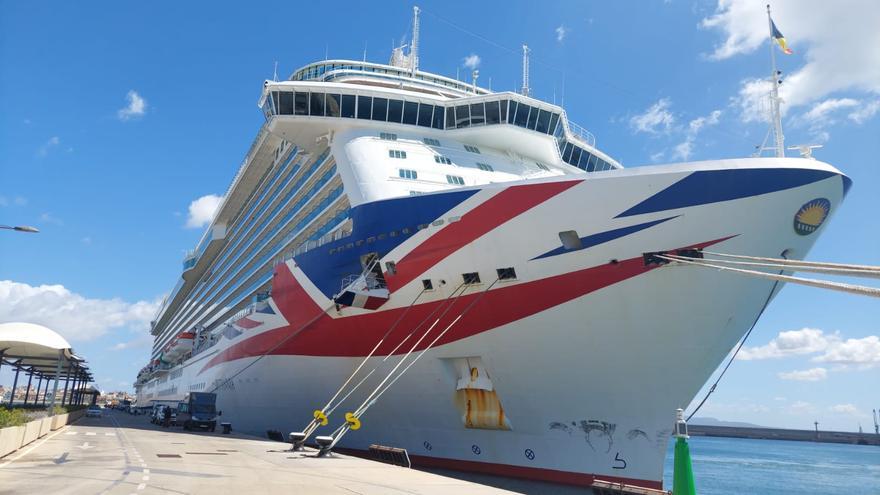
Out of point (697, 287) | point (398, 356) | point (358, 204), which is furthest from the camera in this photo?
point (358, 204)

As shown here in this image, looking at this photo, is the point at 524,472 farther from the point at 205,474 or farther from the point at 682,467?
the point at 682,467

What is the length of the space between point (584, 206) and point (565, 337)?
260cm

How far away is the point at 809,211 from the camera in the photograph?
1052 cm

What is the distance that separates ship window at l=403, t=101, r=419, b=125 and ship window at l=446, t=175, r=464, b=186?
117 inches

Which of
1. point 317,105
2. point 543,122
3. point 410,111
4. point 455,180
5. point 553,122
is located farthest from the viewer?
point 553,122

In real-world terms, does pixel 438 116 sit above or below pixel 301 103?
below

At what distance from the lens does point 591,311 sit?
10.9m

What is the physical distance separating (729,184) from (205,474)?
10.4m

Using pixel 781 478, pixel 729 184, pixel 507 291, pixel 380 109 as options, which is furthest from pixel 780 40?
pixel 781 478

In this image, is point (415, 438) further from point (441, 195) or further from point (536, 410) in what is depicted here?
point (441, 195)

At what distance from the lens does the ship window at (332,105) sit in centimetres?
1922

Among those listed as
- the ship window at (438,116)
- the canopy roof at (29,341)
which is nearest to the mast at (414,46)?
the ship window at (438,116)

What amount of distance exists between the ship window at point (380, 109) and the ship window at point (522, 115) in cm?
430

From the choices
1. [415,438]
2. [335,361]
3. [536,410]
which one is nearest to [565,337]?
[536,410]
